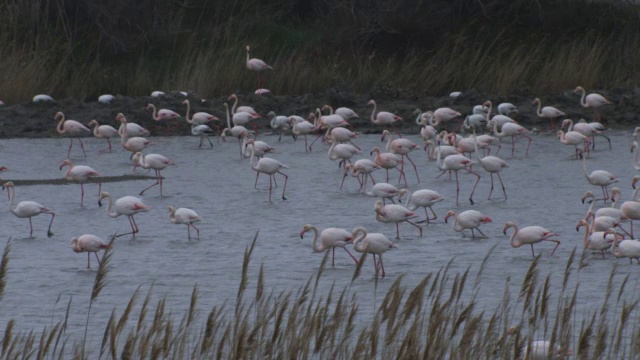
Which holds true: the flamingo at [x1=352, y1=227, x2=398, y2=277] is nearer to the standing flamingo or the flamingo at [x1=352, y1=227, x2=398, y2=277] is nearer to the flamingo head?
the standing flamingo

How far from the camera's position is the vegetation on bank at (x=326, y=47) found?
20.1 m

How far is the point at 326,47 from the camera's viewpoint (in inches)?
870

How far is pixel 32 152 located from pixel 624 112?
900 cm

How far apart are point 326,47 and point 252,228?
37.9 ft

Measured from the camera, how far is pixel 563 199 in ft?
39.4

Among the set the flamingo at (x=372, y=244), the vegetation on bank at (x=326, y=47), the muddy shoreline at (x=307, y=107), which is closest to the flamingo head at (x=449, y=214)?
the flamingo at (x=372, y=244)

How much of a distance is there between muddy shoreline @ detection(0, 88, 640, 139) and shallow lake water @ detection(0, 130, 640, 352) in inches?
46.3

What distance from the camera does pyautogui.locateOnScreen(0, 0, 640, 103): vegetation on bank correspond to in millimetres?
20125

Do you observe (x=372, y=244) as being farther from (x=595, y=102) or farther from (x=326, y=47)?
(x=326, y=47)

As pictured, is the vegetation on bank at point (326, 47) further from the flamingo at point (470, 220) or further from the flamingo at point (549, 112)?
the flamingo at point (470, 220)

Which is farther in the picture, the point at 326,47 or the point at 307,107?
the point at 326,47

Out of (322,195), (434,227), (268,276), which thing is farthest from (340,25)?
(268,276)

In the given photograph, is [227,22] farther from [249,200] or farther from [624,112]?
[249,200]

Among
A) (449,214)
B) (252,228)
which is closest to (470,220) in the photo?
(449,214)
